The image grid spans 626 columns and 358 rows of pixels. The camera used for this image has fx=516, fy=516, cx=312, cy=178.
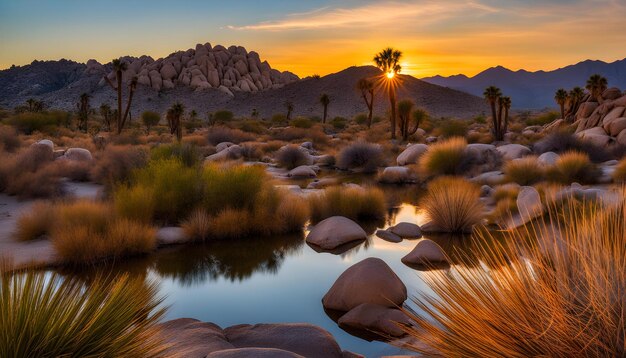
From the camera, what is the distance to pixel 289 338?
15.9ft

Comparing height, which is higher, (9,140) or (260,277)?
(9,140)

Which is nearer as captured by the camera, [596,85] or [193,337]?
[193,337]

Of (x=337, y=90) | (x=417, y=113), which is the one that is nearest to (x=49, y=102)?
(x=337, y=90)

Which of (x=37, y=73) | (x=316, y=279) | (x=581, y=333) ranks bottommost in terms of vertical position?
(x=316, y=279)

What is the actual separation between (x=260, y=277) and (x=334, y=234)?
1.99 metres

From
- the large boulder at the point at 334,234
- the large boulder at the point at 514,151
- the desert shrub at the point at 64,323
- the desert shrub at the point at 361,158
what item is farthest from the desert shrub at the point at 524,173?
the desert shrub at the point at 64,323

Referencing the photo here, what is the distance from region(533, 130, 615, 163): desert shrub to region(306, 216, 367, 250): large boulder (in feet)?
37.0

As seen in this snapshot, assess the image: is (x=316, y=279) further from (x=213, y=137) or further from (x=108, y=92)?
(x=108, y=92)

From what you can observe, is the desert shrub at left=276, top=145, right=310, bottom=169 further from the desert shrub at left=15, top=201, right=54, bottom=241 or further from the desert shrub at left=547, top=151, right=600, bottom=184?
the desert shrub at left=15, top=201, right=54, bottom=241

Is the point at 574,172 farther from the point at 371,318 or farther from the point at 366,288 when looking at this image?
the point at 371,318

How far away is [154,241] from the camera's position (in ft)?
26.8

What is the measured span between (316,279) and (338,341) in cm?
199

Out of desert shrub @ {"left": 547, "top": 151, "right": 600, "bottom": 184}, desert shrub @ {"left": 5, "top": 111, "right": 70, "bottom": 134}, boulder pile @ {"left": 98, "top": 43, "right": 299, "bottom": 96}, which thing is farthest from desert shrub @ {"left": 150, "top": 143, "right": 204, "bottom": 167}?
boulder pile @ {"left": 98, "top": 43, "right": 299, "bottom": 96}

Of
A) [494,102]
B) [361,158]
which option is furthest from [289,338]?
[494,102]
